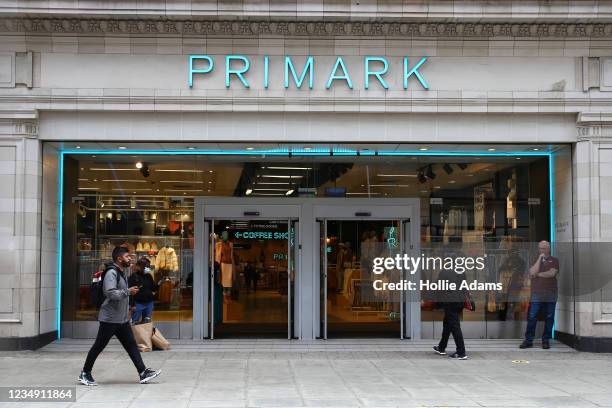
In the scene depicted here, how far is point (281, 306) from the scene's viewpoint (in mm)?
14539

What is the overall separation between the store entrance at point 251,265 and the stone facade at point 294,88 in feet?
7.30

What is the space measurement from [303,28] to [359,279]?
5.07 meters

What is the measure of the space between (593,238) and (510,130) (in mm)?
2434

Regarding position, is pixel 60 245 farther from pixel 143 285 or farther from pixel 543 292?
pixel 543 292

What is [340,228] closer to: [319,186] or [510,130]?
[319,186]

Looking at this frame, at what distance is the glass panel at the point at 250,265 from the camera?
14477mm

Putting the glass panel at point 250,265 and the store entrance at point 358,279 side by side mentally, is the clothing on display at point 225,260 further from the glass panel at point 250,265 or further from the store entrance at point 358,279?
the store entrance at point 358,279

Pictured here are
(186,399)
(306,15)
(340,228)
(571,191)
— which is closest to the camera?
(186,399)

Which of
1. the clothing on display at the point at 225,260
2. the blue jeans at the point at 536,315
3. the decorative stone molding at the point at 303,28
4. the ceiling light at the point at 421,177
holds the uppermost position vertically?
the decorative stone molding at the point at 303,28

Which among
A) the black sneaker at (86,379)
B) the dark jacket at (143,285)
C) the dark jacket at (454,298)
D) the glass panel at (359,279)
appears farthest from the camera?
the glass panel at (359,279)

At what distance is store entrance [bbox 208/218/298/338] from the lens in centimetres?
1447

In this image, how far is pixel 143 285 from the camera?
13062 millimetres

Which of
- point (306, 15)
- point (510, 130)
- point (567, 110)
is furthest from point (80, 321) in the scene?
point (567, 110)

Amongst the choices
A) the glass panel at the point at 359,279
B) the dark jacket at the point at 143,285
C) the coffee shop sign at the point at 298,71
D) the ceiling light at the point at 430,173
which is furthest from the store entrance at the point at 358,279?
the dark jacket at the point at 143,285
